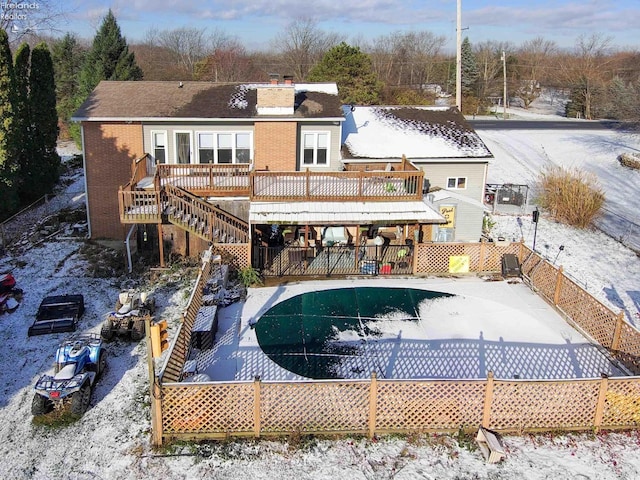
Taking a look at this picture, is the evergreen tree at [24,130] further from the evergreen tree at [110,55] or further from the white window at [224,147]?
the evergreen tree at [110,55]

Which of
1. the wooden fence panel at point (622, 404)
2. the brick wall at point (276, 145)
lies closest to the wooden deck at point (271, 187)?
the brick wall at point (276, 145)

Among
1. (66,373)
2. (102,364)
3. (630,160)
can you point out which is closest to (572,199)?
(630,160)

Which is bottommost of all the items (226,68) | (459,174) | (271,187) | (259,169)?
(271,187)

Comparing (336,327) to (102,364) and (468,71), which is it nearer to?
(102,364)

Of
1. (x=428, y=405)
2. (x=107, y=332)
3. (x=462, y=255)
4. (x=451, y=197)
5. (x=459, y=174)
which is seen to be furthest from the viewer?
(x=459, y=174)

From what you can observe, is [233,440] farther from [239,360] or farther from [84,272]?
[84,272]

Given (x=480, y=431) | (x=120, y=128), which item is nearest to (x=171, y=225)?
(x=120, y=128)
